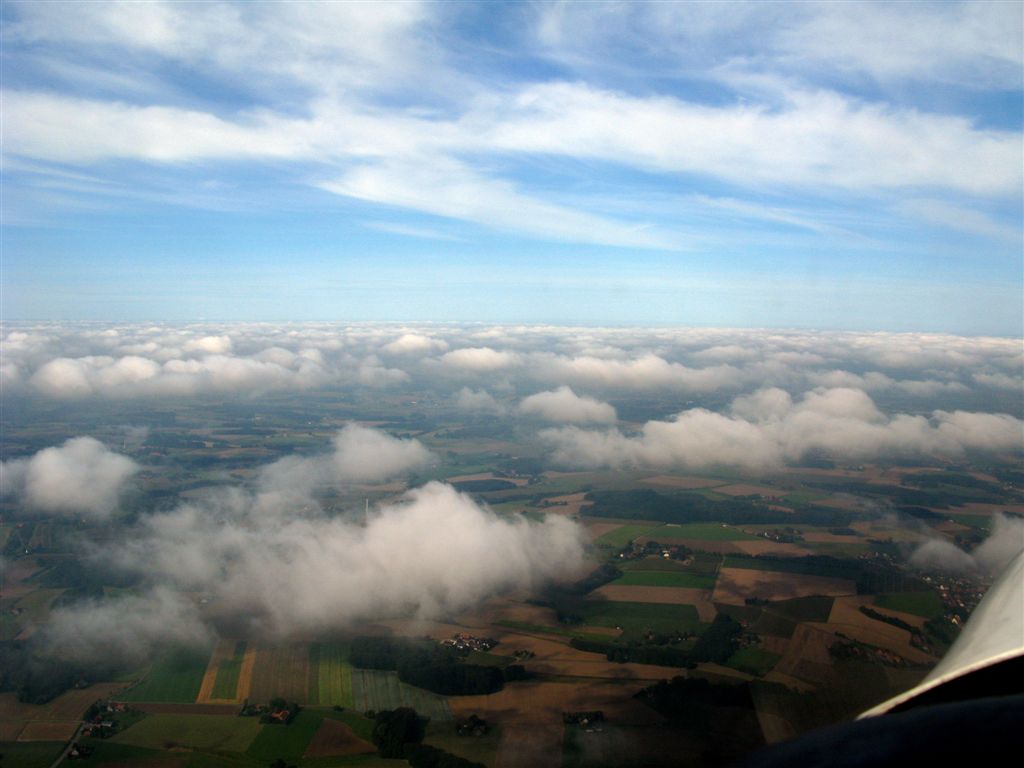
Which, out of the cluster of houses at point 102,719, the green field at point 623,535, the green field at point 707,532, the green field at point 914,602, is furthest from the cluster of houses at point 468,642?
the green field at point 707,532

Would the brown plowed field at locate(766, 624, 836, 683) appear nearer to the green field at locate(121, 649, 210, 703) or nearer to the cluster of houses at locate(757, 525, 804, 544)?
the cluster of houses at locate(757, 525, 804, 544)

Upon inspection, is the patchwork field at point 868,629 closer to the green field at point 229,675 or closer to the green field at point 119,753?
the green field at point 229,675

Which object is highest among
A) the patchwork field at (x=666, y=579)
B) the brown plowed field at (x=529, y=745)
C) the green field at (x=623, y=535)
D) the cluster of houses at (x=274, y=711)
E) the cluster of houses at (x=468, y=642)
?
the brown plowed field at (x=529, y=745)

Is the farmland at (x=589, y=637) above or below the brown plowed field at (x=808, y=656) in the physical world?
below

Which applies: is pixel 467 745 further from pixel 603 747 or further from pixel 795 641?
pixel 795 641

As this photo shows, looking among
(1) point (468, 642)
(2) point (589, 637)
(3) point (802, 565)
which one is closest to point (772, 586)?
(3) point (802, 565)

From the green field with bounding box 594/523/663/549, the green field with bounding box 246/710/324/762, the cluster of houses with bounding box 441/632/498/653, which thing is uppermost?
the green field with bounding box 246/710/324/762

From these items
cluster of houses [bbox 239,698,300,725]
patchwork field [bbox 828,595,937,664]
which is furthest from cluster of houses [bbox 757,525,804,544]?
cluster of houses [bbox 239,698,300,725]

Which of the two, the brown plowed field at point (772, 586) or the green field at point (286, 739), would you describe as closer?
the green field at point (286, 739)
